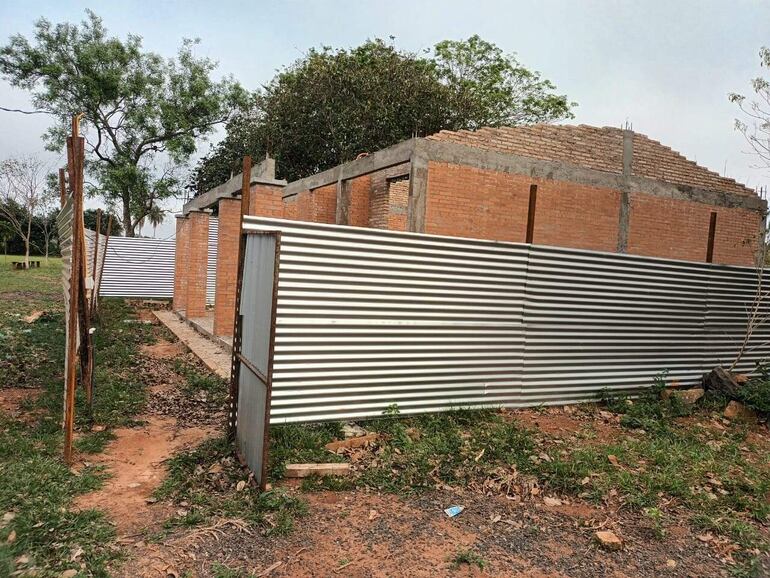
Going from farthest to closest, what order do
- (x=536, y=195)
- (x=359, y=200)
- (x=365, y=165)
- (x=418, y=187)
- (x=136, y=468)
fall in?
1. (x=359, y=200)
2. (x=365, y=165)
3. (x=418, y=187)
4. (x=536, y=195)
5. (x=136, y=468)

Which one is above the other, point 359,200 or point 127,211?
point 127,211

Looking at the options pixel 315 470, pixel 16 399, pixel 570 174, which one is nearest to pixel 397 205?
pixel 570 174

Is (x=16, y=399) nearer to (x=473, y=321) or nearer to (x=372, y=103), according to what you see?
(x=473, y=321)

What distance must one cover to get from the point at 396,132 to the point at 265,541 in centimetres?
1876

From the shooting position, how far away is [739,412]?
242 inches

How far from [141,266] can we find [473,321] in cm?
1614

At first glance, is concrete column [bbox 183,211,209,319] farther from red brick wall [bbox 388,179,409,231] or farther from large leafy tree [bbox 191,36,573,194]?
large leafy tree [bbox 191,36,573,194]

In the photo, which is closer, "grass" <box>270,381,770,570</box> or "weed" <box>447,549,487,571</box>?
"weed" <box>447,549,487,571</box>

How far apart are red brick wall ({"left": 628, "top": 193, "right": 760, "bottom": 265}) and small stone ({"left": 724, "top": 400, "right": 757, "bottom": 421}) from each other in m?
4.59

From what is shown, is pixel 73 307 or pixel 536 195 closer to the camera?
pixel 73 307

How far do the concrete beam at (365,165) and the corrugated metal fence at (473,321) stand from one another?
10.9 ft

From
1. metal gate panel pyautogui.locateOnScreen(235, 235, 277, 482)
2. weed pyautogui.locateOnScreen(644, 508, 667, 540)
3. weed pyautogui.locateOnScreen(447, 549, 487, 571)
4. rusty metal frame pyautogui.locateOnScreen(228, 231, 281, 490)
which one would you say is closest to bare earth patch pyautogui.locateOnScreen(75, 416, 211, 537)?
rusty metal frame pyautogui.locateOnScreen(228, 231, 281, 490)

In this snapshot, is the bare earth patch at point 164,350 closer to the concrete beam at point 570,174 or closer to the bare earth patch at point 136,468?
the bare earth patch at point 136,468

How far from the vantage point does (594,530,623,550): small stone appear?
3238 mm
